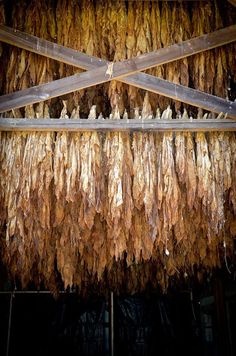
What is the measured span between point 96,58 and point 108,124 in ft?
1.48

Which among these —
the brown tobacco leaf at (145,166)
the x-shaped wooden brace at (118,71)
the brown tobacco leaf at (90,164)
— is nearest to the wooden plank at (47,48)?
the x-shaped wooden brace at (118,71)

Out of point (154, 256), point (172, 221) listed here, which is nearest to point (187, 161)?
point (172, 221)

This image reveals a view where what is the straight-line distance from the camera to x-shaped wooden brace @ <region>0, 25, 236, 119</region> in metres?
2.43

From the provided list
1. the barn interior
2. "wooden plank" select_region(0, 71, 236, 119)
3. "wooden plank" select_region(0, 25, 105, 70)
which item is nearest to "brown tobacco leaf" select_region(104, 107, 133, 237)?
the barn interior

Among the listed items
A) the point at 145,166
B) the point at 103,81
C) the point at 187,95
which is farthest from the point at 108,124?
the point at 187,95

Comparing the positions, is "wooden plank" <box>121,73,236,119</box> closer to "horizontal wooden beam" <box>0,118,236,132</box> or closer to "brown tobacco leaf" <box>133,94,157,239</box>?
"horizontal wooden beam" <box>0,118,236,132</box>

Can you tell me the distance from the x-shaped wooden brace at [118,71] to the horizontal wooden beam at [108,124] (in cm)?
9

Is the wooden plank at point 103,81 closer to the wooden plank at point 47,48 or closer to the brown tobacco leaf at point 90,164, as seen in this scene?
the wooden plank at point 47,48

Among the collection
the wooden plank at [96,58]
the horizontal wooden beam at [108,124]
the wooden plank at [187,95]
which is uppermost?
the wooden plank at [96,58]

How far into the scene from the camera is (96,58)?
2.47 meters

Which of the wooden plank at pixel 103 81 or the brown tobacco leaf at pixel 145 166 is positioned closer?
the wooden plank at pixel 103 81

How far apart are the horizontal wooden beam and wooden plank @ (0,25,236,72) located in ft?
1.22

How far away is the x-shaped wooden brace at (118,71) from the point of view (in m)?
2.43

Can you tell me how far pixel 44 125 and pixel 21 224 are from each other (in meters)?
0.86
